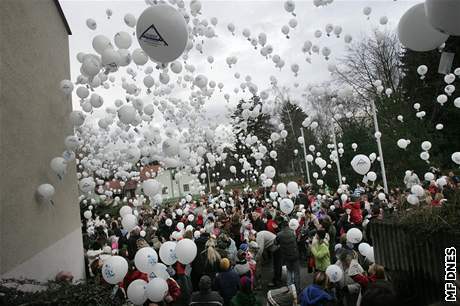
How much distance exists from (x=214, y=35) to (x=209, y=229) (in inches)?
188

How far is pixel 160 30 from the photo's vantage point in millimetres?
5148

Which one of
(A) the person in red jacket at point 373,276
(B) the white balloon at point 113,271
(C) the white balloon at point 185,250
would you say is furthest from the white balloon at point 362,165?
(B) the white balloon at point 113,271

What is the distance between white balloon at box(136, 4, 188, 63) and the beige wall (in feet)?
6.93

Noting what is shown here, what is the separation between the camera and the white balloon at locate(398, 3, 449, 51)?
452 centimetres

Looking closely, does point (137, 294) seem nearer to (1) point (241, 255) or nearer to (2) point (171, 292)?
(2) point (171, 292)

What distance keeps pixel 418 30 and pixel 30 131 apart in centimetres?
618

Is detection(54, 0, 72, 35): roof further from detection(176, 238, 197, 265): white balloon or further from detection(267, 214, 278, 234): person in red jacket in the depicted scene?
detection(267, 214, 278, 234): person in red jacket

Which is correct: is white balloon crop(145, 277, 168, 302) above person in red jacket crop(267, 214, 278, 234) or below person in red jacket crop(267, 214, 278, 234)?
below

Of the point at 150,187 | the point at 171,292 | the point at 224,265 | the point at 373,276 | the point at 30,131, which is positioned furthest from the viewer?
the point at 150,187

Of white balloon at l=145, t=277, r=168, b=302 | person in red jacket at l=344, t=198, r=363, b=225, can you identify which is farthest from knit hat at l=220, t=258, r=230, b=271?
person in red jacket at l=344, t=198, r=363, b=225

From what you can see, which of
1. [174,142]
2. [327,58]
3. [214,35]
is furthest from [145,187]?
[327,58]

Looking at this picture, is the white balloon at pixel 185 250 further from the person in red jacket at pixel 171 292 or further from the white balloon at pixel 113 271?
the white balloon at pixel 113 271

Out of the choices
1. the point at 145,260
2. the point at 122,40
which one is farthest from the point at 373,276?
the point at 122,40

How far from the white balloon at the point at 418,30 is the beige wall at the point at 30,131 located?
5473 millimetres
